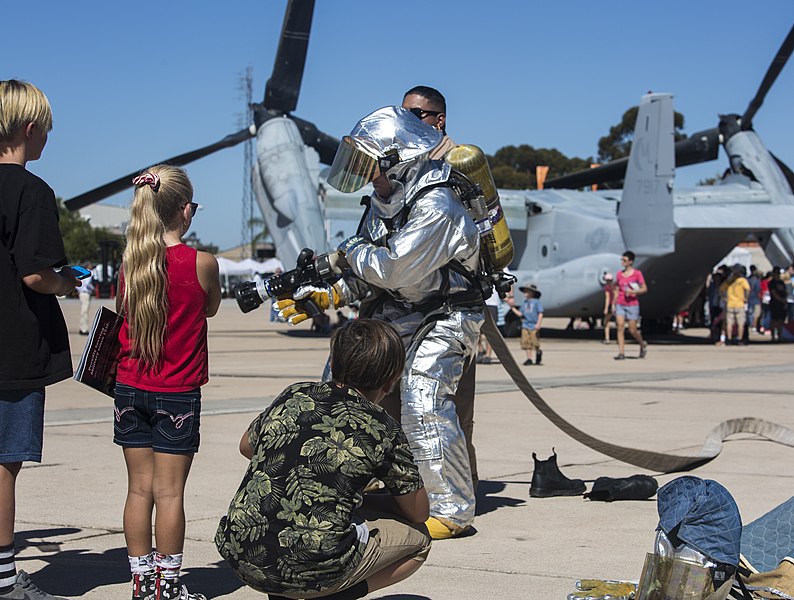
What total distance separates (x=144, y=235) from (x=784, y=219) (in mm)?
20554

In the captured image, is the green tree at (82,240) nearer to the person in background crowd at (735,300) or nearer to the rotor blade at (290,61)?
the rotor blade at (290,61)

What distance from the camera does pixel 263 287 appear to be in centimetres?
510

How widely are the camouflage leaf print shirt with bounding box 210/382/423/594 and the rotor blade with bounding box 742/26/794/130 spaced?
2419 centimetres

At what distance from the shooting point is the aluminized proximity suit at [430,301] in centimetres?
489

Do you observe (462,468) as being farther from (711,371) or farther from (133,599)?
(711,371)

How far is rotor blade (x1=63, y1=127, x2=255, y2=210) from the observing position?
23984 millimetres

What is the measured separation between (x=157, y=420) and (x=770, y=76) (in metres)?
24.7

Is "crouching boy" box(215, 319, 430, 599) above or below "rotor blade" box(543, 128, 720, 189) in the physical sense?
below

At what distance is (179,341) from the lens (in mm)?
3834

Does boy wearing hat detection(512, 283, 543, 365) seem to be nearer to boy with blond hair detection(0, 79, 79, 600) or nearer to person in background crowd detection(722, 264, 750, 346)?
person in background crowd detection(722, 264, 750, 346)

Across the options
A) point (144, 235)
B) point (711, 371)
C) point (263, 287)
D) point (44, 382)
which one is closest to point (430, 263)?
point (263, 287)

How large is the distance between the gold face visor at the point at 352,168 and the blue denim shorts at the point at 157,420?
5.46ft

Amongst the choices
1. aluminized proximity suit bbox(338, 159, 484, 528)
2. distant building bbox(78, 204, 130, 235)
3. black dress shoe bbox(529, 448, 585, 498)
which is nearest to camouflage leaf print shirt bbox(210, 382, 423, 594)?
aluminized proximity suit bbox(338, 159, 484, 528)

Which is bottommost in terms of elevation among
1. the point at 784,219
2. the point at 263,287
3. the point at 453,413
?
the point at 453,413
